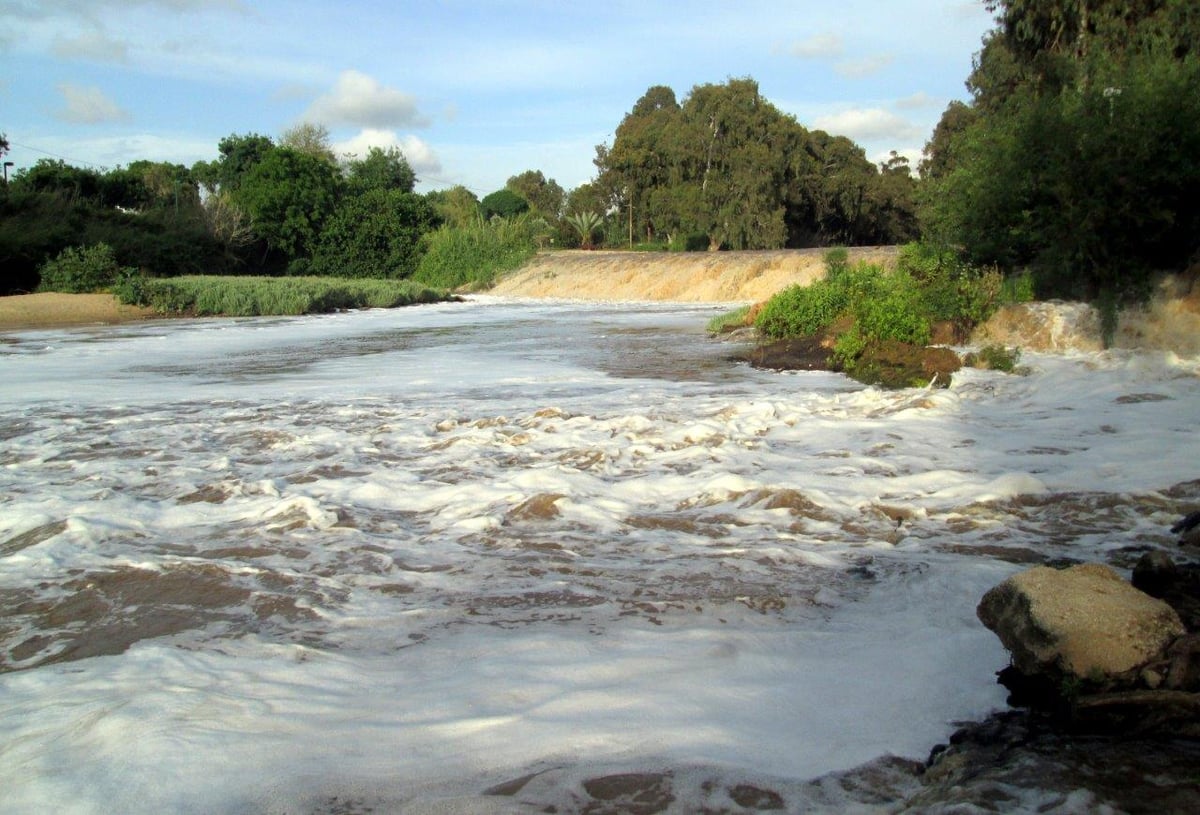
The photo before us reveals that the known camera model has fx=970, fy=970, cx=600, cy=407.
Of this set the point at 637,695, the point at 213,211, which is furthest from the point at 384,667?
the point at 213,211

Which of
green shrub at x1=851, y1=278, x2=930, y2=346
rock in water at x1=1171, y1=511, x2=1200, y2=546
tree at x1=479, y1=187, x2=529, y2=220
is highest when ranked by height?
tree at x1=479, y1=187, x2=529, y2=220

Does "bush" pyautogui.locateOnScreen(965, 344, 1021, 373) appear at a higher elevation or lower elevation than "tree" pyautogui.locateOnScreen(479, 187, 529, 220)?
lower

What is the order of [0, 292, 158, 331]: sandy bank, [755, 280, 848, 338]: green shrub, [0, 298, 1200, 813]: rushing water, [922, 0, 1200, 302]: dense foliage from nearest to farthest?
[0, 298, 1200, 813]: rushing water < [922, 0, 1200, 302]: dense foliage < [755, 280, 848, 338]: green shrub < [0, 292, 158, 331]: sandy bank

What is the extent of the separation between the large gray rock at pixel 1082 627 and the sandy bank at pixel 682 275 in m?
21.4

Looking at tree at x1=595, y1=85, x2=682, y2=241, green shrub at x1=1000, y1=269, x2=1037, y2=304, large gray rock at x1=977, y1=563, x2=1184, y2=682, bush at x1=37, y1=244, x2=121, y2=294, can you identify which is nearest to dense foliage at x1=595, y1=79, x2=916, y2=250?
tree at x1=595, y1=85, x2=682, y2=241

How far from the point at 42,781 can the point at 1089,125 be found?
11664 millimetres

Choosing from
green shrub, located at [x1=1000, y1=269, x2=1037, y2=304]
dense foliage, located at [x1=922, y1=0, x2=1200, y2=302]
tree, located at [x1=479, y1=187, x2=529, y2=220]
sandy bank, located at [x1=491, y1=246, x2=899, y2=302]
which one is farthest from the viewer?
tree, located at [x1=479, y1=187, x2=529, y2=220]

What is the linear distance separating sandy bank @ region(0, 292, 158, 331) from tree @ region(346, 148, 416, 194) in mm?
22204

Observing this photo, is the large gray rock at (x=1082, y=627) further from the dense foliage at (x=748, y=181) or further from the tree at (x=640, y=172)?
the tree at (x=640, y=172)

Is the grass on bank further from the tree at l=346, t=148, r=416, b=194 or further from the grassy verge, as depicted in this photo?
the tree at l=346, t=148, r=416, b=194

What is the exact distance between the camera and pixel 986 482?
5.79 m

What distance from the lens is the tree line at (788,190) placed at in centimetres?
1091

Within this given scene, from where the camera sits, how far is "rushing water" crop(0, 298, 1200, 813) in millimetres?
2836

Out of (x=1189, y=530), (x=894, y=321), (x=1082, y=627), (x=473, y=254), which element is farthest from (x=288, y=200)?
(x=1082, y=627)
